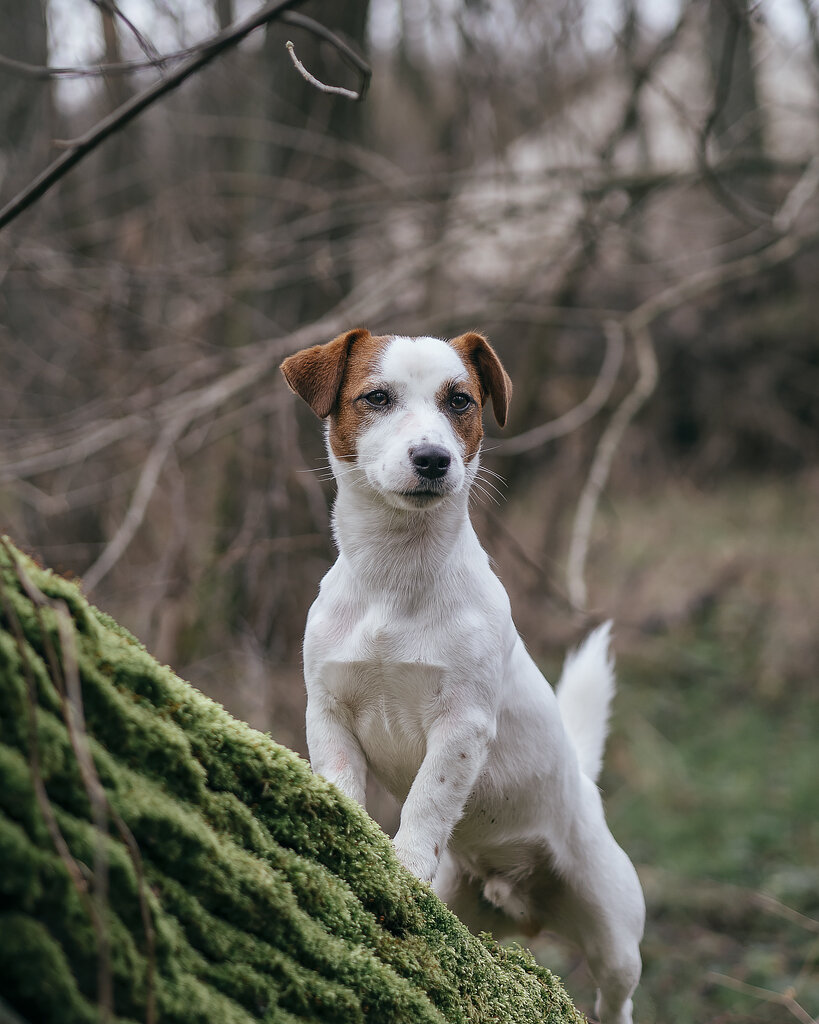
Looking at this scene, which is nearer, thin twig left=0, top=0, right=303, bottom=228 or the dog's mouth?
thin twig left=0, top=0, right=303, bottom=228

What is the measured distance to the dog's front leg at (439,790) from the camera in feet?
7.12

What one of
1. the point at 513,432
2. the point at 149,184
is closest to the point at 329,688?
the point at 513,432

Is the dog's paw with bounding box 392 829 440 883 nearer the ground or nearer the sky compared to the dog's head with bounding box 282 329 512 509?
nearer the ground

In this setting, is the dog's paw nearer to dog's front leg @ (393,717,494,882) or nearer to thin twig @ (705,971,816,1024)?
dog's front leg @ (393,717,494,882)

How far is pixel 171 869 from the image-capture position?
1.48 metres

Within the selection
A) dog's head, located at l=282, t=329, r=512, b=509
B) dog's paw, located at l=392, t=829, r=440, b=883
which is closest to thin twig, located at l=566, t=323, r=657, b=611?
dog's head, located at l=282, t=329, r=512, b=509

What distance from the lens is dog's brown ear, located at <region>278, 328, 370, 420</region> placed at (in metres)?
2.61

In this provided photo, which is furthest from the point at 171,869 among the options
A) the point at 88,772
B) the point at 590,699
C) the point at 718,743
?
the point at 718,743

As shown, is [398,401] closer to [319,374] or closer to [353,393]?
[353,393]

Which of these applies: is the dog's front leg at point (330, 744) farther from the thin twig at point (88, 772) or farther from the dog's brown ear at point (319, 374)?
the thin twig at point (88, 772)

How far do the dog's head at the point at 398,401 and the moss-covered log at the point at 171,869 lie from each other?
83 cm

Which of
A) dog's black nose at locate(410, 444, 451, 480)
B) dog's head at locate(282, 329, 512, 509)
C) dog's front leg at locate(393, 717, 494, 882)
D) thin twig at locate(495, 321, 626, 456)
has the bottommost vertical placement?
dog's front leg at locate(393, 717, 494, 882)

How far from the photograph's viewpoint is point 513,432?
7637 mm

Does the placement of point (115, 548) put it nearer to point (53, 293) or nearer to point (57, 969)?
point (57, 969)
